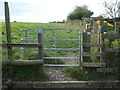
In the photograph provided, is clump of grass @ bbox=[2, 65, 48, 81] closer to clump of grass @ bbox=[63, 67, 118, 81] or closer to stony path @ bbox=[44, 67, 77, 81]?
stony path @ bbox=[44, 67, 77, 81]

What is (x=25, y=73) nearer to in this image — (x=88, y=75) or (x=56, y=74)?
(x=56, y=74)

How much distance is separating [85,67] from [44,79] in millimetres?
1254

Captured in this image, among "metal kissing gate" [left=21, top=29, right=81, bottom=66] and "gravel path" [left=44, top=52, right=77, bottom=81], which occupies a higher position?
"metal kissing gate" [left=21, top=29, right=81, bottom=66]

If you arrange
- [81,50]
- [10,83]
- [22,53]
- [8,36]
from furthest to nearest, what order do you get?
[22,53]
[81,50]
[8,36]
[10,83]

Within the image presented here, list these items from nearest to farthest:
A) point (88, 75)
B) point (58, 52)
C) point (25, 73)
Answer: point (25, 73), point (88, 75), point (58, 52)

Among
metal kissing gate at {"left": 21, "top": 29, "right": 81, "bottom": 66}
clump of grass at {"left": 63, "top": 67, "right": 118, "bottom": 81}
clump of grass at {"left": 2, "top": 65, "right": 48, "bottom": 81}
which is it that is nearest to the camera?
clump of grass at {"left": 2, "top": 65, "right": 48, "bottom": 81}

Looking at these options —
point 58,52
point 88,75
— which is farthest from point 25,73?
point 58,52

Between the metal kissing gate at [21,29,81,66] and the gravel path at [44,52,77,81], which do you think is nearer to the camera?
the gravel path at [44,52,77,81]

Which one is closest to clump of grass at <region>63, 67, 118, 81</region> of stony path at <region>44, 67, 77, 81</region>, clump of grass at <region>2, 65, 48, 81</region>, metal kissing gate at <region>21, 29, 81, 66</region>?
stony path at <region>44, 67, 77, 81</region>

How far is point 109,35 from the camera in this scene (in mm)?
4348

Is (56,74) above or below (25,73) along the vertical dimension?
below

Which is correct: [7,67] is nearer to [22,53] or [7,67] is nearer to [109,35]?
[22,53]

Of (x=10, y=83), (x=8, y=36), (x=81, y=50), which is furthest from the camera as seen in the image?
(x=81, y=50)

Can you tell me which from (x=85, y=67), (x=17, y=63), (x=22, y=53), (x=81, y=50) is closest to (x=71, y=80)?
(x=85, y=67)
